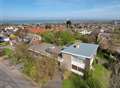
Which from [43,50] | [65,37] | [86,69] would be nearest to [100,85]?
[86,69]

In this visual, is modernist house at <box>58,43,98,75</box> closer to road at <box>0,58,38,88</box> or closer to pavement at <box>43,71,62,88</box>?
pavement at <box>43,71,62,88</box>

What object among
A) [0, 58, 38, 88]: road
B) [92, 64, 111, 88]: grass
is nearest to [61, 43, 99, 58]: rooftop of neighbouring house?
[92, 64, 111, 88]: grass

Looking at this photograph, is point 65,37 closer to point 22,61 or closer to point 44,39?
point 44,39

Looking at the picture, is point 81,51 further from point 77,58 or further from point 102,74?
point 102,74

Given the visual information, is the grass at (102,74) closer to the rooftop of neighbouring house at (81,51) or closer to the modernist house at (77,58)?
the modernist house at (77,58)

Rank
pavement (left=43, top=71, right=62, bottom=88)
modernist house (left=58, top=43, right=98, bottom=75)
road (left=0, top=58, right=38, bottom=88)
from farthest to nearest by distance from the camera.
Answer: modernist house (left=58, top=43, right=98, bottom=75)
pavement (left=43, top=71, right=62, bottom=88)
road (left=0, top=58, right=38, bottom=88)

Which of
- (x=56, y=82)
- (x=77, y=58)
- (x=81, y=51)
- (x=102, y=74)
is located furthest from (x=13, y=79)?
(x=102, y=74)
